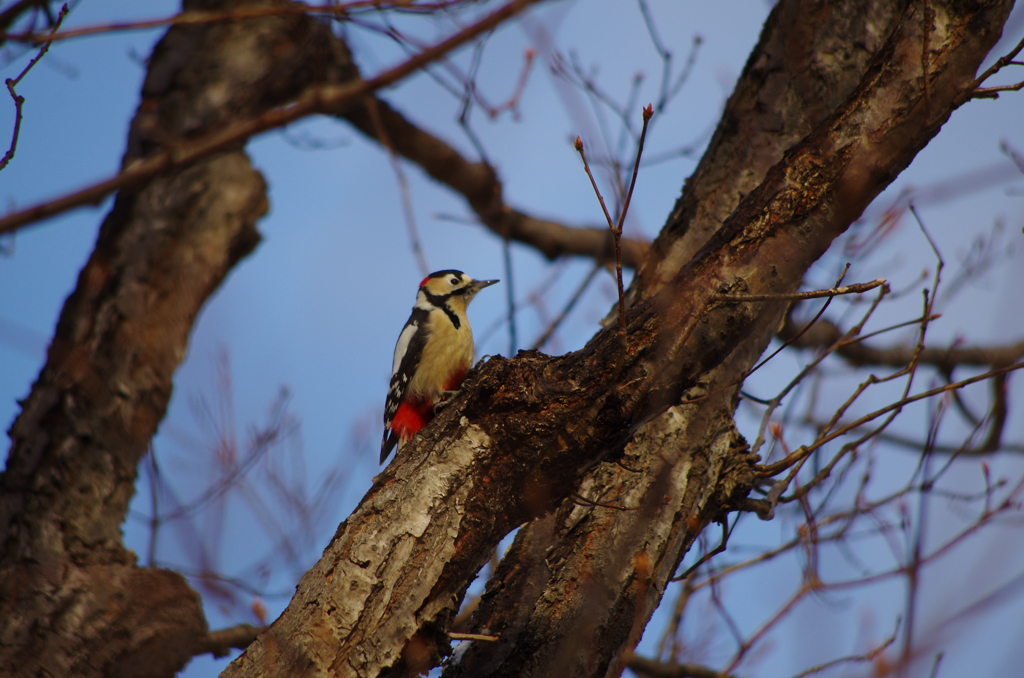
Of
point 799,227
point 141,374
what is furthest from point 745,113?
point 141,374

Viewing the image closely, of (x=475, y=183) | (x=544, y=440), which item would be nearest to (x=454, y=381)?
(x=544, y=440)

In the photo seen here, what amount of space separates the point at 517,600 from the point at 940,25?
250 centimetres

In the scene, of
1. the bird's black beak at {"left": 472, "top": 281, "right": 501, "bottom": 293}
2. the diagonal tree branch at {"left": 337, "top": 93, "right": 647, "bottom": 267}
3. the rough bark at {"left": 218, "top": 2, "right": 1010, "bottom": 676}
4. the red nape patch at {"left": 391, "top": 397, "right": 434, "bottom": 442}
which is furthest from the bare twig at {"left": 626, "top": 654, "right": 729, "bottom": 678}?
the diagonal tree branch at {"left": 337, "top": 93, "right": 647, "bottom": 267}

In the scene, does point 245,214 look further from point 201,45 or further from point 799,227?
point 799,227

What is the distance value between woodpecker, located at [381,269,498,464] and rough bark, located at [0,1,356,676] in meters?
1.39

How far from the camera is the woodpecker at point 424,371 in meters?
4.58

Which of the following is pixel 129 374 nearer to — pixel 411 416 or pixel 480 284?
pixel 411 416

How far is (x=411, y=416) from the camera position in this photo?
15.1 feet

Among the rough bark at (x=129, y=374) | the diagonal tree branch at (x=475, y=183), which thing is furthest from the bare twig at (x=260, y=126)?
the diagonal tree branch at (x=475, y=183)

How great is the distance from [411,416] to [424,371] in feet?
0.92

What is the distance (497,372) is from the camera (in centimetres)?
253

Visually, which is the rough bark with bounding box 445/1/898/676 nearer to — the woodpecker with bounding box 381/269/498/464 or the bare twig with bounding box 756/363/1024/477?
the bare twig with bounding box 756/363/1024/477

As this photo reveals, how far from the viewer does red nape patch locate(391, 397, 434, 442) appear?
453cm

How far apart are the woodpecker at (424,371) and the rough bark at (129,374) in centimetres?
139
